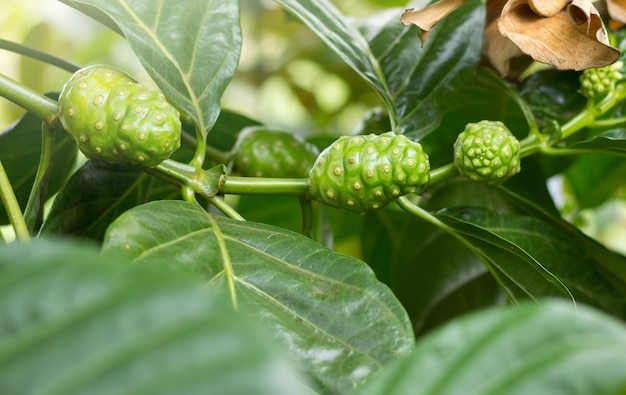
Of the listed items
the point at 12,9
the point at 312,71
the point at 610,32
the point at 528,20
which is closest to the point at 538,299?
the point at 528,20

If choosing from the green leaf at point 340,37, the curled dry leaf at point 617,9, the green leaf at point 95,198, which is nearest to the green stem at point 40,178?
the green leaf at point 95,198

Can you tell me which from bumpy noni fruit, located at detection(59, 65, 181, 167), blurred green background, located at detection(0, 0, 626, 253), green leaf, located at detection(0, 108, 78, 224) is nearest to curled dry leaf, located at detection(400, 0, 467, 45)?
bumpy noni fruit, located at detection(59, 65, 181, 167)

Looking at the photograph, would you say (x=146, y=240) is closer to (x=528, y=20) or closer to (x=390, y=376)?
(x=390, y=376)

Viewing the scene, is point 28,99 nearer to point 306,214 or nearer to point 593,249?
point 306,214

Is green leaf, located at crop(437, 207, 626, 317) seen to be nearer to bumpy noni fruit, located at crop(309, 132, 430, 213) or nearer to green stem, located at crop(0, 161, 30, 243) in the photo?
bumpy noni fruit, located at crop(309, 132, 430, 213)

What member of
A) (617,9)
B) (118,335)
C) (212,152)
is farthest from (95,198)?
(617,9)

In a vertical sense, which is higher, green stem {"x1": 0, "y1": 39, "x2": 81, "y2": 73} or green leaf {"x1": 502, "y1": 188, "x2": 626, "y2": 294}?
green stem {"x1": 0, "y1": 39, "x2": 81, "y2": 73}

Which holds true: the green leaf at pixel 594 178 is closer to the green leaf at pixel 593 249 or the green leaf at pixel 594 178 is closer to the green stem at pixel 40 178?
the green leaf at pixel 593 249
